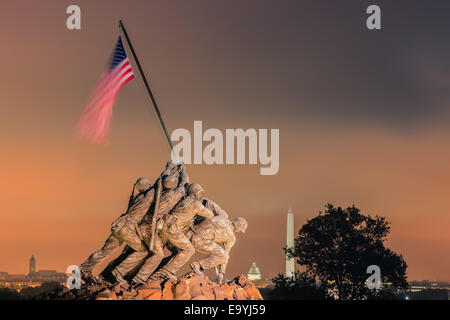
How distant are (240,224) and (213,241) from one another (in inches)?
45.4

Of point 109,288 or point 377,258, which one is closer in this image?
point 109,288

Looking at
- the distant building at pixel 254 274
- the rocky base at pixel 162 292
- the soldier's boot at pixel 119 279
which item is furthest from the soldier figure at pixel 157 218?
the distant building at pixel 254 274

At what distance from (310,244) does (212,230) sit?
86.7ft

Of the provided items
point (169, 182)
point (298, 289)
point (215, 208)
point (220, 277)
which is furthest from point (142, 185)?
point (298, 289)

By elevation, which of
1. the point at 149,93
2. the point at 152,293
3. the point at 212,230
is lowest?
the point at 152,293

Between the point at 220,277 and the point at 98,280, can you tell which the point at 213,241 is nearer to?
the point at 220,277

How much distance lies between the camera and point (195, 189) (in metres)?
34.0

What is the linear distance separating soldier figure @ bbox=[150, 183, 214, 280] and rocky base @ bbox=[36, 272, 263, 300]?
2.44 feet

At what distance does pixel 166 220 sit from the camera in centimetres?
3347

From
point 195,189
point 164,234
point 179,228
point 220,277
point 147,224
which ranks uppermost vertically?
point 195,189

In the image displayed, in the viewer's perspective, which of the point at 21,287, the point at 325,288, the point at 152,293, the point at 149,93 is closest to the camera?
the point at 152,293

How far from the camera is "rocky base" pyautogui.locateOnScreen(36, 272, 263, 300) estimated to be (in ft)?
103

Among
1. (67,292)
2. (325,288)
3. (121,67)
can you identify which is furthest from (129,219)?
(325,288)

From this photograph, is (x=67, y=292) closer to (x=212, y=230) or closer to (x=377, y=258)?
(x=212, y=230)
